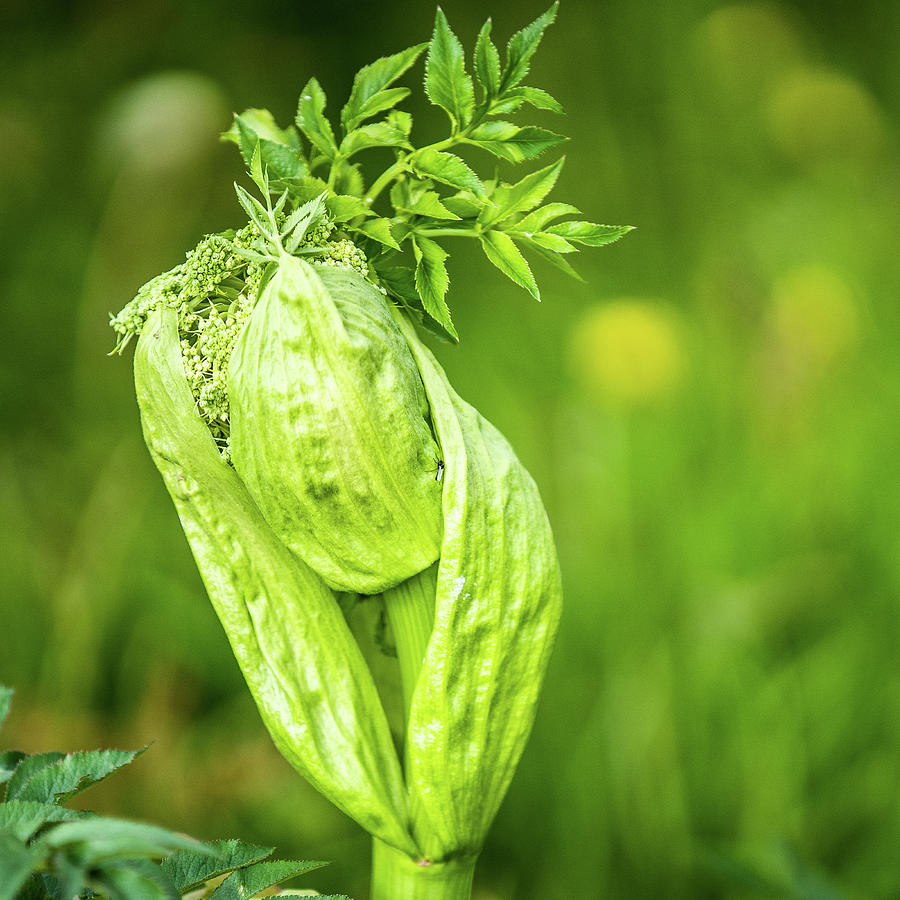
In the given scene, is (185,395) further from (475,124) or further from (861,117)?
(861,117)

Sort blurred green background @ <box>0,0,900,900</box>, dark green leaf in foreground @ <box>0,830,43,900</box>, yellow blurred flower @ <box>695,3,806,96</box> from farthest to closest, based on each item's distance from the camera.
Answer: yellow blurred flower @ <box>695,3,806,96</box>, blurred green background @ <box>0,0,900,900</box>, dark green leaf in foreground @ <box>0,830,43,900</box>

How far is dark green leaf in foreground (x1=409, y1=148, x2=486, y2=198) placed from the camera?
1.77 feet

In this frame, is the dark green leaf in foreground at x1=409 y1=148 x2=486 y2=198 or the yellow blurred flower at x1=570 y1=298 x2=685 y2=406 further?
the yellow blurred flower at x1=570 y1=298 x2=685 y2=406

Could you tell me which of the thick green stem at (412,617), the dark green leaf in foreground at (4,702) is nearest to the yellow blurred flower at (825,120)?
the thick green stem at (412,617)

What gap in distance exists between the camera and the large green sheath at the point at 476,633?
574mm

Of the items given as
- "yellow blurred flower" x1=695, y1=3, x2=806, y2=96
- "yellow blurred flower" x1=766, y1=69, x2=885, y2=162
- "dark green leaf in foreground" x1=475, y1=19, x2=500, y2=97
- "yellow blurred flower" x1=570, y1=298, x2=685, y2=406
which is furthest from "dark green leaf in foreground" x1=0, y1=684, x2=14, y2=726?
"yellow blurred flower" x1=695, y1=3, x2=806, y2=96

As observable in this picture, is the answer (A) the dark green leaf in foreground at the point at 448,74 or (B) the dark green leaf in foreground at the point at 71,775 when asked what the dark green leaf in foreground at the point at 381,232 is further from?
(B) the dark green leaf in foreground at the point at 71,775

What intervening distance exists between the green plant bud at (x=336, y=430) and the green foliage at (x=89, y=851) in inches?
6.1

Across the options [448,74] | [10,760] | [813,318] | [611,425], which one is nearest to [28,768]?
[10,760]

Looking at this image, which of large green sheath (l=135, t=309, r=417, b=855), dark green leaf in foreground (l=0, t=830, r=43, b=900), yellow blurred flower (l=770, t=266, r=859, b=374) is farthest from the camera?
yellow blurred flower (l=770, t=266, r=859, b=374)

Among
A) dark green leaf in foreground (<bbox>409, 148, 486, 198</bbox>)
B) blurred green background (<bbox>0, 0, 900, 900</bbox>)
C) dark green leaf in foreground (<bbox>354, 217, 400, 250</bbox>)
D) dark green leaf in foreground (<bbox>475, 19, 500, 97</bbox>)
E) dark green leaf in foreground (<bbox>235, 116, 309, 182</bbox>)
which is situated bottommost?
blurred green background (<bbox>0, 0, 900, 900</bbox>)

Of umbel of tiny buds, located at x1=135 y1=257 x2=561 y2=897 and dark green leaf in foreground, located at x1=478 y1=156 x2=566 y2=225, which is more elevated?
dark green leaf in foreground, located at x1=478 y1=156 x2=566 y2=225

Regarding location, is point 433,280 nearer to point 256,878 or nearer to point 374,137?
point 374,137

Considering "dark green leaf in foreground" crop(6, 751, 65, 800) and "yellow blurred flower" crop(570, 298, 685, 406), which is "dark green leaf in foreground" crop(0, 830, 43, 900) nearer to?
"dark green leaf in foreground" crop(6, 751, 65, 800)
